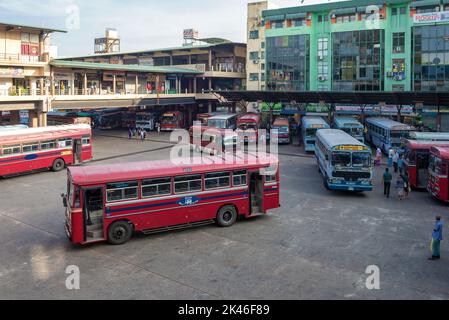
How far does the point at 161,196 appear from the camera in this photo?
15539 millimetres

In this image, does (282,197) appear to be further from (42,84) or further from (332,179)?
(42,84)

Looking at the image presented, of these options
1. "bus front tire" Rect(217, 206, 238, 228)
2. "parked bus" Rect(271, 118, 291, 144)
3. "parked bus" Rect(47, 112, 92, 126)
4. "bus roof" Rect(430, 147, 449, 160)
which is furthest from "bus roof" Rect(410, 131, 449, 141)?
"parked bus" Rect(47, 112, 92, 126)

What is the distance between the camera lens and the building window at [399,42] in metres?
51.6

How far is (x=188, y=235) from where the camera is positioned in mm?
16000

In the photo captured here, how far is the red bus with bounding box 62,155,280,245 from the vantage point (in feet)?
47.5

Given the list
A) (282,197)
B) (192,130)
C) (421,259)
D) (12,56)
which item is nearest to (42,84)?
(12,56)

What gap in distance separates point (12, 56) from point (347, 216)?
33078 millimetres

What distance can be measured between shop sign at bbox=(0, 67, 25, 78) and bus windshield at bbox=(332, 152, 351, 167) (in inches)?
1142

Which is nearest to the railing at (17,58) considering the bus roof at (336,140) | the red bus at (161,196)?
the bus roof at (336,140)

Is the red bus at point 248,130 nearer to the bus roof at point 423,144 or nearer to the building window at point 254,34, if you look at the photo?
the bus roof at point 423,144

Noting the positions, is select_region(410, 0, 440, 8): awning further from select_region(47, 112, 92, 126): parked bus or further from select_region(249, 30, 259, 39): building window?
select_region(47, 112, 92, 126): parked bus

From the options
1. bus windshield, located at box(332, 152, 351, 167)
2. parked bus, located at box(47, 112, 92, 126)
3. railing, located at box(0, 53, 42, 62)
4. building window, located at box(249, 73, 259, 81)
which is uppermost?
building window, located at box(249, 73, 259, 81)

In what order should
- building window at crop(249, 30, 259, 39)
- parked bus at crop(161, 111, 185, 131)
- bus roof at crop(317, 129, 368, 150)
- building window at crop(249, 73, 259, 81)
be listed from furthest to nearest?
building window at crop(249, 30, 259, 39), building window at crop(249, 73, 259, 81), parked bus at crop(161, 111, 185, 131), bus roof at crop(317, 129, 368, 150)

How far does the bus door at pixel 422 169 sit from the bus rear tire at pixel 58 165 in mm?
21556
